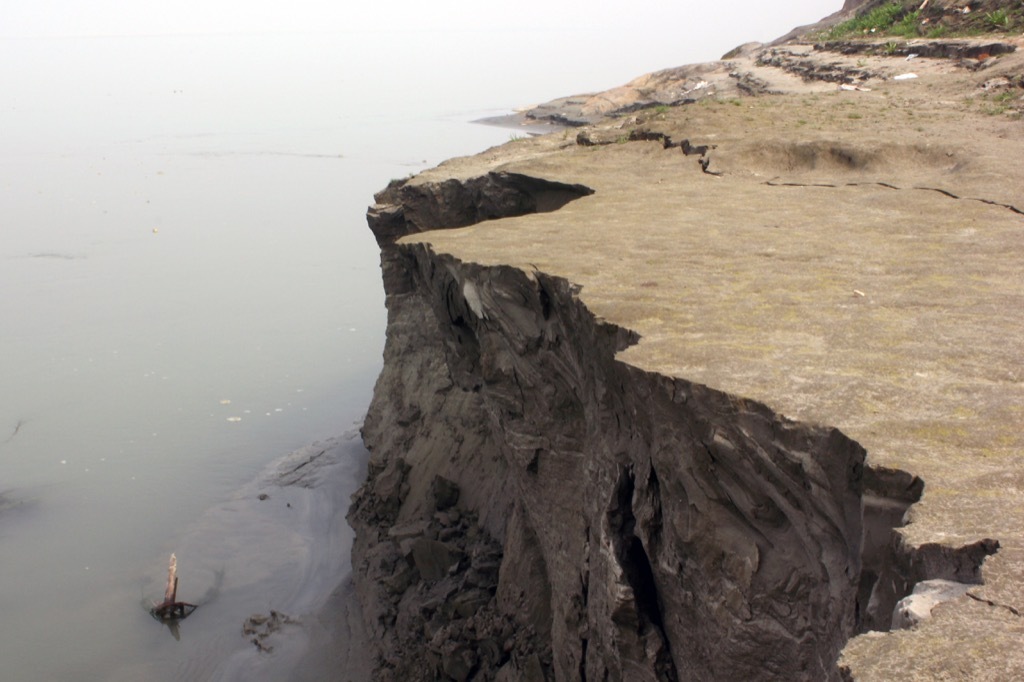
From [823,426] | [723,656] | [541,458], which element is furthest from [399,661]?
[823,426]

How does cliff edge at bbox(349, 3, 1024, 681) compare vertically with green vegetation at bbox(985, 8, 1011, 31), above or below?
below

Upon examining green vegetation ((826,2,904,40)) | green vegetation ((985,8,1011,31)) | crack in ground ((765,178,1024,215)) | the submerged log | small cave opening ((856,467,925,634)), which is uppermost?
green vegetation ((826,2,904,40))

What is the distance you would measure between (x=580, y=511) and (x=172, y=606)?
514 centimetres

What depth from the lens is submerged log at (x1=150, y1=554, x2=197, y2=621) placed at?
31.5 ft

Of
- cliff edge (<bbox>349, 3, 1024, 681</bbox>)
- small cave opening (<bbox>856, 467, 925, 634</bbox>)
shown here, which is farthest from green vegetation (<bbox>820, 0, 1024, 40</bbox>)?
small cave opening (<bbox>856, 467, 925, 634</bbox>)

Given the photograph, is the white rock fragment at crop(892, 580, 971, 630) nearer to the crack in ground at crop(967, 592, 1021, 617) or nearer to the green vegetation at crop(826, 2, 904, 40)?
the crack in ground at crop(967, 592, 1021, 617)

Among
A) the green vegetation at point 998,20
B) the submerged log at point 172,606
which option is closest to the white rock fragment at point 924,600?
the submerged log at point 172,606

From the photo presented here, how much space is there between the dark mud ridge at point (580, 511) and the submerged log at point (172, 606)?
5.57 feet

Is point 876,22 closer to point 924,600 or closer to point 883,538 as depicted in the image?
point 883,538

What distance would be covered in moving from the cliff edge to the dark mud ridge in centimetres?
2

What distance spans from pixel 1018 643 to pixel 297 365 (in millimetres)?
14873

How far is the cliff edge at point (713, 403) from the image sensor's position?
2.99m

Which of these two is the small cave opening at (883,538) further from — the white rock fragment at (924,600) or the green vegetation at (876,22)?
the green vegetation at (876,22)

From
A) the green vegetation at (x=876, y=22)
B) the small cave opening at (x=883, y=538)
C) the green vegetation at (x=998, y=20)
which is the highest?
the green vegetation at (x=876, y=22)
